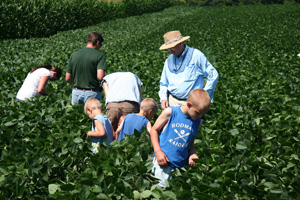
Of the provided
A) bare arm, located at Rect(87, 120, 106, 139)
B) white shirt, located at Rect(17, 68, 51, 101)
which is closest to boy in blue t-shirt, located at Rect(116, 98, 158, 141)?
bare arm, located at Rect(87, 120, 106, 139)

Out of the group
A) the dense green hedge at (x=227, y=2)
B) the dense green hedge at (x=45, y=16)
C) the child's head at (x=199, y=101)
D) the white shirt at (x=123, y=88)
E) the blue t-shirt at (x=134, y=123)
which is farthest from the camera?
the dense green hedge at (x=227, y=2)

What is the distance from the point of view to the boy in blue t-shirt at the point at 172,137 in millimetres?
3176

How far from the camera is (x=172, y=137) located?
322 centimetres

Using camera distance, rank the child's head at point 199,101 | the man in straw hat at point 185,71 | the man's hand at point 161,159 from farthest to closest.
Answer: the man in straw hat at point 185,71, the man's hand at point 161,159, the child's head at point 199,101

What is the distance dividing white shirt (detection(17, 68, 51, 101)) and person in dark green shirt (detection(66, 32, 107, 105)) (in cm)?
49

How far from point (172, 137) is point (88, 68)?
2.56 meters

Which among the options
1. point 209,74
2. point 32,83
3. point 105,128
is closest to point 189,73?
point 209,74

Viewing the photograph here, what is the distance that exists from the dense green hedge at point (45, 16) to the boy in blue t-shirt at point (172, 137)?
2174 cm

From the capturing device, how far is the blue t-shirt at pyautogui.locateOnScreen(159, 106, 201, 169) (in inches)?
126

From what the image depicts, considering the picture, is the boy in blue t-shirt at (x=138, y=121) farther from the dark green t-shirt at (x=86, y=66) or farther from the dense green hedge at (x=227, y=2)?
the dense green hedge at (x=227, y=2)

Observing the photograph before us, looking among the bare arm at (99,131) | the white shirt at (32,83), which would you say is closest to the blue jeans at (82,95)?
the white shirt at (32,83)

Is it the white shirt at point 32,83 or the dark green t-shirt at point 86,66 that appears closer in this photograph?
the dark green t-shirt at point 86,66

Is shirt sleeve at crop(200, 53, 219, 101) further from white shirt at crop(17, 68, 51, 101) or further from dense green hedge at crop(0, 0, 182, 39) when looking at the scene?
dense green hedge at crop(0, 0, 182, 39)

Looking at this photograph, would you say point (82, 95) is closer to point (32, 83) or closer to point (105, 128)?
point (32, 83)
